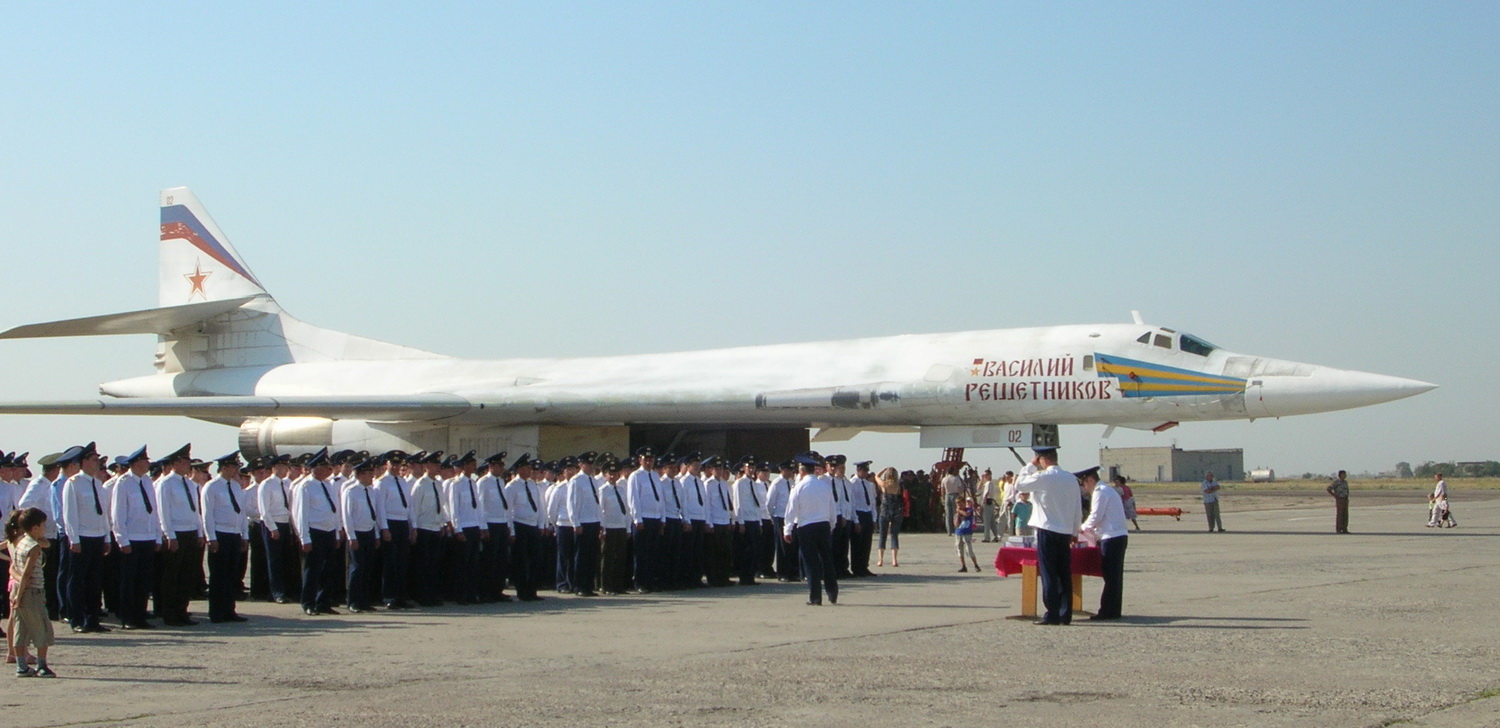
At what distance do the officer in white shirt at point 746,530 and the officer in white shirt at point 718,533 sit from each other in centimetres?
10

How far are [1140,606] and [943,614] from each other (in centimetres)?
168

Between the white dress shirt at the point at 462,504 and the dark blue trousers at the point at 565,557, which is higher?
the white dress shirt at the point at 462,504

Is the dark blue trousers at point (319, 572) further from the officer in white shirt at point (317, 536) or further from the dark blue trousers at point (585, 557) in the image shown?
the dark blue trousers at point (585, 557)

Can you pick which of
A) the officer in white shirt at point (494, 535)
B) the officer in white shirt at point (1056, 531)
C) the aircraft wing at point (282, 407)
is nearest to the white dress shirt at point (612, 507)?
the officer in white shirt at point (494, 535)

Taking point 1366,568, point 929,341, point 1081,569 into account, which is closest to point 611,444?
point 929,341

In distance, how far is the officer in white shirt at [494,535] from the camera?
13.4 metres

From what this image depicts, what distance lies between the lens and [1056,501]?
1037cm

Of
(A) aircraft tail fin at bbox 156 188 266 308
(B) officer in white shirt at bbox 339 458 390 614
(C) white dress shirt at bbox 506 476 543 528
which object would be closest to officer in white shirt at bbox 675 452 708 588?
(C) white dress shirt at bbox 506 476 543 528

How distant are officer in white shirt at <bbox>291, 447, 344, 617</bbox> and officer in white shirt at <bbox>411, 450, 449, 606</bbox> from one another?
796 millimetres

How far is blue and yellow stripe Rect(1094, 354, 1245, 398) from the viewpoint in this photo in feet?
65.2

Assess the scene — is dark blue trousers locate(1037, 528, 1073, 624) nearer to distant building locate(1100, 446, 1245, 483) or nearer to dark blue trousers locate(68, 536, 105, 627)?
dark blue trousers locate(68, 536, 105, 627)

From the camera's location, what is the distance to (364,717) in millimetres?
6488

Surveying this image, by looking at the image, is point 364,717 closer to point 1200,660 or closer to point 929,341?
point 1200,660

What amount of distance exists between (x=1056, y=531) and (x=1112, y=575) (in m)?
0.67
